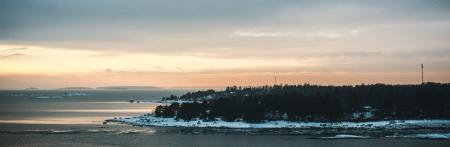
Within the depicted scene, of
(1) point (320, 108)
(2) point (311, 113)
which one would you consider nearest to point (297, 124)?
(2) point (311, 113)

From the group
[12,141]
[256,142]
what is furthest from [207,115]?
[12,141]

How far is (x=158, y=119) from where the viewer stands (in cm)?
8450

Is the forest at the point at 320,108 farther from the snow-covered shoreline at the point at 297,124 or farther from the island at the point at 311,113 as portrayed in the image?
the snow-covered shoreline at the point at 297,124

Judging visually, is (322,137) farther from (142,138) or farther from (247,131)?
(142,138)

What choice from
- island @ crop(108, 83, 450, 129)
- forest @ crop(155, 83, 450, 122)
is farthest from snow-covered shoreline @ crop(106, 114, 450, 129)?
forest @ crop(155, 83, 450, 122)

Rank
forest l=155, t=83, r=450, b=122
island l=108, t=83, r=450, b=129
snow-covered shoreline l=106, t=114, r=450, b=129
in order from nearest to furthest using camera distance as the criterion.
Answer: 1. snow-covered shoreline l=106, t=114, r=450, b=129
2. island l=108, t=83, r=450, b=129
3. forest l=155, t=83, r=450, b=122

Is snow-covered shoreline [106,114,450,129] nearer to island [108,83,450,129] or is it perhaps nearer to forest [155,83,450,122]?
island [108,83,450,129]

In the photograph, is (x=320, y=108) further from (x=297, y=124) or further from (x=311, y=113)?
(x=297, y=124)

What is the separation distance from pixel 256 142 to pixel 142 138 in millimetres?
11327

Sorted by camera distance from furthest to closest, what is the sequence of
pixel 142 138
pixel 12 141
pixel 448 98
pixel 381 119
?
pixel 448 98 < pixel 381 119 < pixel 142 138 < pixel 12 141

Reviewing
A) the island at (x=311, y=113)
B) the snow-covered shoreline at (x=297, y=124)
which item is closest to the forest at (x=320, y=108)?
the island at (x=311, y=113)

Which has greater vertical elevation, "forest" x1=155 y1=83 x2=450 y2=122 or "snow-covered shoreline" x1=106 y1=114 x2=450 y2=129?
"forest" x1=155 y1=83 x2=450 y2=122

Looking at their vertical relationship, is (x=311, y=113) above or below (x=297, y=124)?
above

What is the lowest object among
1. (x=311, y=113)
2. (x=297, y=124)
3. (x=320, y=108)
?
(x=297, y=124)
